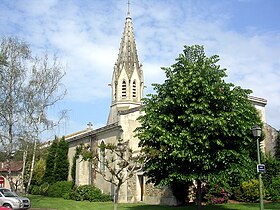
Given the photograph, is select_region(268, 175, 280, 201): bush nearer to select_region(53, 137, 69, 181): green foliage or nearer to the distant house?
the distant house

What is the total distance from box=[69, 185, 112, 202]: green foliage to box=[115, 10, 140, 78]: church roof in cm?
2079

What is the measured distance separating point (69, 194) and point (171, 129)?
20.0 m

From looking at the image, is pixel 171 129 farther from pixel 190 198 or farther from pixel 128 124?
pixel 128 124

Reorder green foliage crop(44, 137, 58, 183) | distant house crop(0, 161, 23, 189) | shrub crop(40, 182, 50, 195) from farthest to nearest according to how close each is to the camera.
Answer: green foliage crop(44, 137, 58, 183)
shrub crop(40, 182, 50, 195)
distant house crop(0, 161, 23, 189)

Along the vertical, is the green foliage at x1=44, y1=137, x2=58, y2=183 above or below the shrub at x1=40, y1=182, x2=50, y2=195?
above

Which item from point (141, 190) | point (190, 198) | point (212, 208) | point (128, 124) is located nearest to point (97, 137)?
point (128, 124)

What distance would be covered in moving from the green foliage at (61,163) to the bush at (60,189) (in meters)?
2.47

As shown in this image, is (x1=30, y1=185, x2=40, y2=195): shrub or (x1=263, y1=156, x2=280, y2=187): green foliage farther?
(x1=30, y1=185, x2=40, y2=195): shrub

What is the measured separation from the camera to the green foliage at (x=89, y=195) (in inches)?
1307

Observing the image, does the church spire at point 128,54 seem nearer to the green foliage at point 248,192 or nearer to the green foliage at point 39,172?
the green foliage at point 39,172

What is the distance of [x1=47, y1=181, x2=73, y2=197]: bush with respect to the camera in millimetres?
38653

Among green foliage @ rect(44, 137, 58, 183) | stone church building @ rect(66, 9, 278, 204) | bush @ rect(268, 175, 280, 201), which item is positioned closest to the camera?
bush @ rect(268, 175, 280, 201)

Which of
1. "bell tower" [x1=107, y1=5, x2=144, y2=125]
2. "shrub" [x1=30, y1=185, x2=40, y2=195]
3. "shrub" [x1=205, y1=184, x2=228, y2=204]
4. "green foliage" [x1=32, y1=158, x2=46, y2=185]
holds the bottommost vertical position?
"shrub" [x1=30, y1=185, x2=40, y2=195]

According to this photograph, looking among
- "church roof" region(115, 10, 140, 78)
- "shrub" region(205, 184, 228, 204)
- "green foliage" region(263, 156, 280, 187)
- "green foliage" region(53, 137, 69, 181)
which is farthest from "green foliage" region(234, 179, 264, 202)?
"church roof" region(115, 10, 140, 78)
